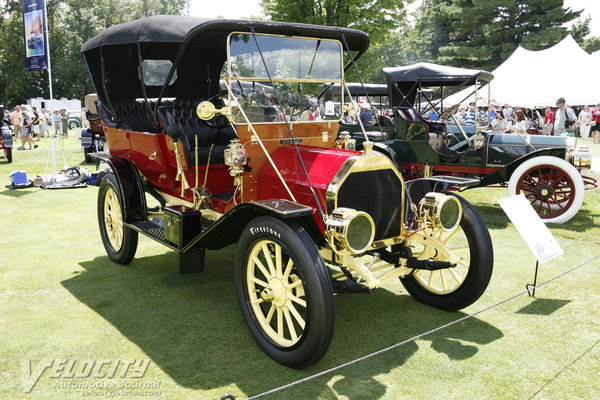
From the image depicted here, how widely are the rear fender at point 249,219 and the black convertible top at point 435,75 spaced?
5624 millimetres

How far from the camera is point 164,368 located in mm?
3160

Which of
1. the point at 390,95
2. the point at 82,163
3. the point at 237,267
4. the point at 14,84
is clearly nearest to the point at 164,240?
the point at 237,267

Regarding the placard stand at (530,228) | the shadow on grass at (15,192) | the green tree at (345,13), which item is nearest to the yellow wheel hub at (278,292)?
the placard stand at (530,228)

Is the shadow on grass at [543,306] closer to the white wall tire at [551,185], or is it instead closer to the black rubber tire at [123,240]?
the white wall tire at [551,185]

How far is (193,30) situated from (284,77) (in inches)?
34.6

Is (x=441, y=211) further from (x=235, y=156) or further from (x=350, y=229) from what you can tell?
(x=235, y=156)

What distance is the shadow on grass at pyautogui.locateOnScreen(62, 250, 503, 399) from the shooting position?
305 centimetres

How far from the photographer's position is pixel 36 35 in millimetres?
9953

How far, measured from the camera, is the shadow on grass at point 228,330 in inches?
120

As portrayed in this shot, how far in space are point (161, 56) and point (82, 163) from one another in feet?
32.7

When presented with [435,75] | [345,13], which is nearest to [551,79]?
[345,13]

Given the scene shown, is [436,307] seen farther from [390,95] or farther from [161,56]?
[390,95]

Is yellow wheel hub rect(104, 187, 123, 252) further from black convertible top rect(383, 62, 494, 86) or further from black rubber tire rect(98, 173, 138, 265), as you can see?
black convertible top rect(383, 62, 494, 86)

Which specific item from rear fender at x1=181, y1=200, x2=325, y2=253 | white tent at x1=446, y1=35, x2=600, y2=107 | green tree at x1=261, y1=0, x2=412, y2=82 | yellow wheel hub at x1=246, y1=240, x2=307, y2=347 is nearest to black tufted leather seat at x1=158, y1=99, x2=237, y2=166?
rear fender at x1=181, y1=200, x2=325, y2=253
